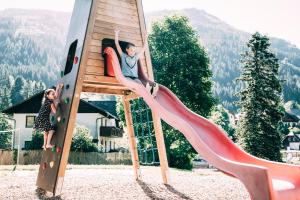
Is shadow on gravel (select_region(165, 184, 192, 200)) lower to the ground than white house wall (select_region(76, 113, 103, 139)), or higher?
lower

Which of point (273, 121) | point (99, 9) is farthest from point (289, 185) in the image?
point (273, 121)

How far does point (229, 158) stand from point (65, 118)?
3454 mm

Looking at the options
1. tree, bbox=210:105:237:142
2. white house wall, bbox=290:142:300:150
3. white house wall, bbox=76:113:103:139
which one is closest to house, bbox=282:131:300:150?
white house wall, bbox=290:142:300:150

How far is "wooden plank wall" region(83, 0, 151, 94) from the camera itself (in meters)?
7.60

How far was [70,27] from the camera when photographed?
29.1 feet

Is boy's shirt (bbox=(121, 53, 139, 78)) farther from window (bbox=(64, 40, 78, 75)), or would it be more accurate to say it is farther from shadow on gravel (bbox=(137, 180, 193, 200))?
shadow on gravel (bbox=(137, 180, 193, 200))

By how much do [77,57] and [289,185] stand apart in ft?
16.1

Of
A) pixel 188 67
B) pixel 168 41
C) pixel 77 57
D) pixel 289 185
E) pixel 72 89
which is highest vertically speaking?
pixel 168 41

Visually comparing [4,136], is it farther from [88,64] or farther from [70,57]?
[88,64]

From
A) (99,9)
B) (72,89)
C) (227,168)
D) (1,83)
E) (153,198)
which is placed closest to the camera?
(227,168)

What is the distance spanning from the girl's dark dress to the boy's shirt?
6.09ft

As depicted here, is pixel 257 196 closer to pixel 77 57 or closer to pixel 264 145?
pixel 77 57

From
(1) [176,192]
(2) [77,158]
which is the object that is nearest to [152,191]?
(1) [176,192]

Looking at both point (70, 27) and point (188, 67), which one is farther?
point (188, 67)
